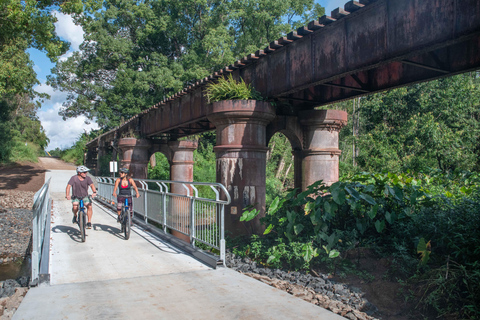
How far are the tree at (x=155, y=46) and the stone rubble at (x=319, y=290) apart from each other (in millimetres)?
25840

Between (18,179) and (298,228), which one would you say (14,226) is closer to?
(298,228)

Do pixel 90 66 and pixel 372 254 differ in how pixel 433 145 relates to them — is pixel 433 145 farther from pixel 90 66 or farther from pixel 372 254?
pixel 90 66

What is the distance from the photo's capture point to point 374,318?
4527mm

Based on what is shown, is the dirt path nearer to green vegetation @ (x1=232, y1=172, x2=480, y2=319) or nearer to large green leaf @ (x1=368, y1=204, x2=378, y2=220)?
green vegetation @ (x1=232, y1=172, x2=480, y2=319)

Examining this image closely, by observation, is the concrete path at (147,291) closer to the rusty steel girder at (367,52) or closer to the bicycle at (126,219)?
the bicycle at (126,219)

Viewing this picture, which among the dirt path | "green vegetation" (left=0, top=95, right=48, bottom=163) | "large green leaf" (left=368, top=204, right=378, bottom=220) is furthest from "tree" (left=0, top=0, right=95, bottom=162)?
"green vegetation" (left=0, top=95, right=48, bottom=163)

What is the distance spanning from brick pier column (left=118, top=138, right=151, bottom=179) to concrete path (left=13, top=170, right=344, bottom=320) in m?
12.4

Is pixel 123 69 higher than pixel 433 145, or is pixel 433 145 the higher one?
pixel 123 69

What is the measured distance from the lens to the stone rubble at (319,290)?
4739 millimetres

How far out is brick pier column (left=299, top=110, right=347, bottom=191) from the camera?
36.4 ft

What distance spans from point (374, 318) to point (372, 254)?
207 centimetres

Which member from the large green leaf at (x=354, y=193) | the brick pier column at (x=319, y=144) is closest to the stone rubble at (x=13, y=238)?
the large green leaf at (x=354, y=193)

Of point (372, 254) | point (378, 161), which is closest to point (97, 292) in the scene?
point (372, 254)

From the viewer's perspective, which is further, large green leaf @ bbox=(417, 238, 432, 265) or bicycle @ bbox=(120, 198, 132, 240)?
bicycle @ bbox=(120, 198, 132, 240)
